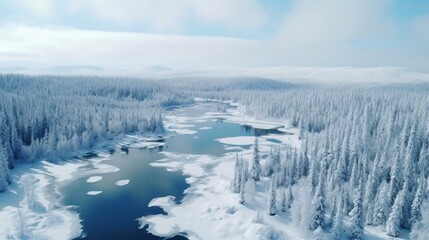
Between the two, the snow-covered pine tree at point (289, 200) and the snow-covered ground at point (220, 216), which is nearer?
the snow-covered ground at point (220, 216)

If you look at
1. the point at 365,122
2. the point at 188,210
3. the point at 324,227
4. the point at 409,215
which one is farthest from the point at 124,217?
the point at 365,122

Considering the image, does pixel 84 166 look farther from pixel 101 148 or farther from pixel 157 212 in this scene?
pixel 157 212

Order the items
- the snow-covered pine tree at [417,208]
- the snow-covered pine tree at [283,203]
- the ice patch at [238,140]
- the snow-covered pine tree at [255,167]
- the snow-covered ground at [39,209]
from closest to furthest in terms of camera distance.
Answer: the snow-covered ground at [39,209]
the snow-covered pine tree at [417,208]
the snow-covered pine tree at [283,203]
the snow-covered pine tree at [255,167]
the ice patch at [238,140]

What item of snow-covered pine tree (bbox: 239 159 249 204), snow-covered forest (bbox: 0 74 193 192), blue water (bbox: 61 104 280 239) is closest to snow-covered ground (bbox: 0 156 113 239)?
blue water (bbox: 61 104 280 239)

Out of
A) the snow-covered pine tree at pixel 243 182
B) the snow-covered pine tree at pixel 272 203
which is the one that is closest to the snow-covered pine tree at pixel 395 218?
the snow-covered pine tree at pixel 272 203

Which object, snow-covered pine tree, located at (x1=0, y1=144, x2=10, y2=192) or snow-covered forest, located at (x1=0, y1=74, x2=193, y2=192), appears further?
snow-covered forest, located at (x1=0, y1=74, x2=193, y2=192)

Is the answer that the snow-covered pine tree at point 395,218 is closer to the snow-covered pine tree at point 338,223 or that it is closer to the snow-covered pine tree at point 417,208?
the snow-covered pine tree at point 417,208

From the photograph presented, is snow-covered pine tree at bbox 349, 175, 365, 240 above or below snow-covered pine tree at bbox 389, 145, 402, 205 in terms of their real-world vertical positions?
below

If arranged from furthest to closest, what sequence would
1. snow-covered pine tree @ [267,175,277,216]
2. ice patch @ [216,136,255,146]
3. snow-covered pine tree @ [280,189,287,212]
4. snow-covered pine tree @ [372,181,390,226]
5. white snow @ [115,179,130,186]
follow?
ice patch @ [216,136,255,146] → white snow @ [115,179,130,186] → snow-covered pine tree @ [280,189,287,212] → snow-covered pine tree @ [267,175,277,216] → snow-covered pine tree @ [372,181,390,226]

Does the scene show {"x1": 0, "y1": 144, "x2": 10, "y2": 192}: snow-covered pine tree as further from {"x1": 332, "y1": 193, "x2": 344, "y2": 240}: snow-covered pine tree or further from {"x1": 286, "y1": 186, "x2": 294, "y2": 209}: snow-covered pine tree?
{"x1": 332, "y1": 193, "x2": 344, "y2": 240}: snow-covered pine tree
